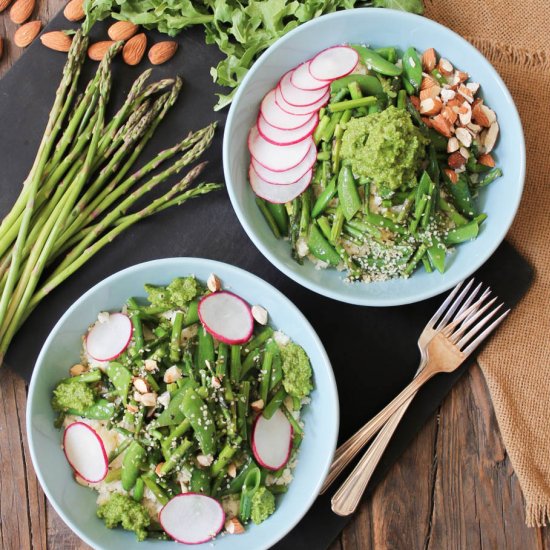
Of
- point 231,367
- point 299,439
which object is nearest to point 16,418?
point 231,367

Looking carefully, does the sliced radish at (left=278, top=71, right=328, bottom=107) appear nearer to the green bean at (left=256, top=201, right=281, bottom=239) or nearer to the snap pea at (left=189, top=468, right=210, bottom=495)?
the green bean at (left=256, top=201, right=281, bottom=239)

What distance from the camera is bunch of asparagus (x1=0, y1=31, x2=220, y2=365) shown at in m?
2.79

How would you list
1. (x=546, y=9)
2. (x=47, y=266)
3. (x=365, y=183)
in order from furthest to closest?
(x=546, y=9) < (x=47, y=266) < (x=365, y=183)

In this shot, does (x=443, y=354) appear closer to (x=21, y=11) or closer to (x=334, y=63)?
(x=334, y=63)

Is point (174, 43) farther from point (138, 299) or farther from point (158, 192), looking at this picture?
point (138, 299)

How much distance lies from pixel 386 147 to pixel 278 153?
48 centimetres

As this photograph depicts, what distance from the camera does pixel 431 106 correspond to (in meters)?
2.62

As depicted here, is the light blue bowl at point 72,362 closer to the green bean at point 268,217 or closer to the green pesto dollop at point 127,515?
the green pesto dollop at point 127,515

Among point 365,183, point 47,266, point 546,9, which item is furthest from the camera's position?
point 546,9

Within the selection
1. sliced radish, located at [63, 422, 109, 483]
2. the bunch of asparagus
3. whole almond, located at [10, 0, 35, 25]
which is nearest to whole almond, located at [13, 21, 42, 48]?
whole almond, located at [10, 0, 35, 25]

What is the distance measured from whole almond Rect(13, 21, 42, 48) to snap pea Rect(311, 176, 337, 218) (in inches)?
61.6

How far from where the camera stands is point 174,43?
2988 mm

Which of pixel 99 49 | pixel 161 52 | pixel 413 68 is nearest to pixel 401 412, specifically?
pixel 413 68

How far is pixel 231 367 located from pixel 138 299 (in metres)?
0.49
